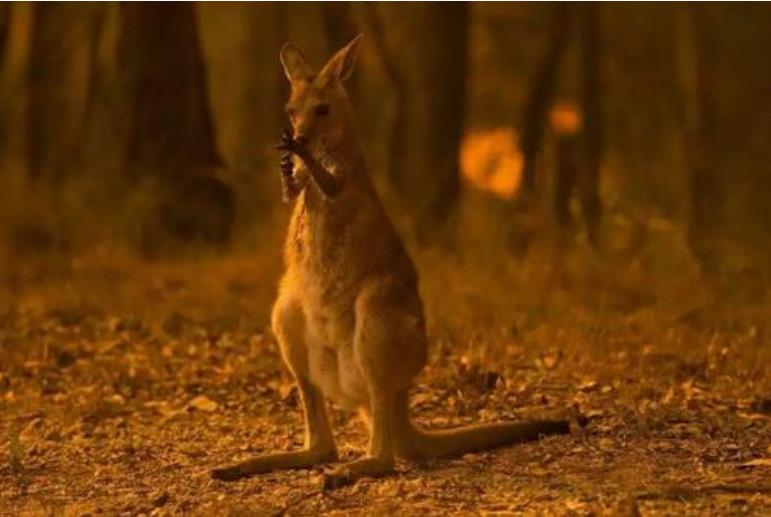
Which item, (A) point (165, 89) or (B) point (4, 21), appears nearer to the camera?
(A) point (165, 89)

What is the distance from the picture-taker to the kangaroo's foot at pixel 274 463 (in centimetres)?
654

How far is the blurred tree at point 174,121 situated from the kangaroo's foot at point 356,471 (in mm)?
7435

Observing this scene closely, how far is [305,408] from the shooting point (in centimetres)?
683

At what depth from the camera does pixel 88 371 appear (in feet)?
31.0

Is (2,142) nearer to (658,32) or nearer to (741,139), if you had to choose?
(741,139)

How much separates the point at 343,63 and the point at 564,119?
1706 cm

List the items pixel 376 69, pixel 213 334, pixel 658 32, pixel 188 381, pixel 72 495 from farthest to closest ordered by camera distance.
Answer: pixel 658 32 < pixel 376 69 < pixel 213 334 < pixel 188 381 < pixel 72 495

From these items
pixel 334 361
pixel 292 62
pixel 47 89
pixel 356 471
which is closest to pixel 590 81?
pixel 47 89

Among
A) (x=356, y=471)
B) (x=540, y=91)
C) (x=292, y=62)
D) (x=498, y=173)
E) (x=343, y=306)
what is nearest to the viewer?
(x=356, y=471)

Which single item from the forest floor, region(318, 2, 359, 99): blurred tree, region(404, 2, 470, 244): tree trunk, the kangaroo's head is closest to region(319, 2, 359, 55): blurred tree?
region(318, 2, 359, 99): blurred tree

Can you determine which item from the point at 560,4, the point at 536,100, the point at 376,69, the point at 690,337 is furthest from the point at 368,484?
the point at 376,69

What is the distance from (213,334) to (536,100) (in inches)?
313

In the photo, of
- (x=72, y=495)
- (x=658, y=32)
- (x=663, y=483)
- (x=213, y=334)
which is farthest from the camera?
(x=658, y=32)

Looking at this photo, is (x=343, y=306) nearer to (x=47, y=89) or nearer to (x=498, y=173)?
(x=498, y=173)
